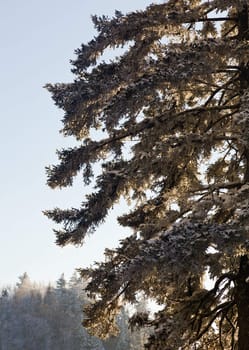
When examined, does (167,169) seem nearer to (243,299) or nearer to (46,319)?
(243,299)

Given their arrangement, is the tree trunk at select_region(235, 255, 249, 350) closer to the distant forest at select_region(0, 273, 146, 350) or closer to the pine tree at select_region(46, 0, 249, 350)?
the pine tree at select_region(46, 0, 249, 350)

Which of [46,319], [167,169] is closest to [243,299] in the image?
[167,169]

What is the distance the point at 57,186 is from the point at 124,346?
75770mm

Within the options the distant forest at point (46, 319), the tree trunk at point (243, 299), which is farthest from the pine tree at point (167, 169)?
the distant forest at point (46, 319)

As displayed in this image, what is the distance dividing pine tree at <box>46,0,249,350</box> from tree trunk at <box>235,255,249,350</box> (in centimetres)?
1

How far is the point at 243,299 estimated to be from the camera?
23.7 ft

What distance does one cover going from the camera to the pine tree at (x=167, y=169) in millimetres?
5707

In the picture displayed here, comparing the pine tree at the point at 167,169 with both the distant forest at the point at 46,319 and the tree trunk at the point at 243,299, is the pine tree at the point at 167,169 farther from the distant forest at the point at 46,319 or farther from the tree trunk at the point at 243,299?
the distant forest at the point at 46,319

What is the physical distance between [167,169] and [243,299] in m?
2.62

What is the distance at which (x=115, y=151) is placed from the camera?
8.96 metres

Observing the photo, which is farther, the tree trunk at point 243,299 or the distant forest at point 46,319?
the distant forest at point 46,319

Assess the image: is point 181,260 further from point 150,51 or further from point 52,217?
point 150,51

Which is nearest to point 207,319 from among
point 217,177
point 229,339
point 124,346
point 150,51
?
point 229,339

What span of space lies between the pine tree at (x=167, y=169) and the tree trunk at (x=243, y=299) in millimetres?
15
